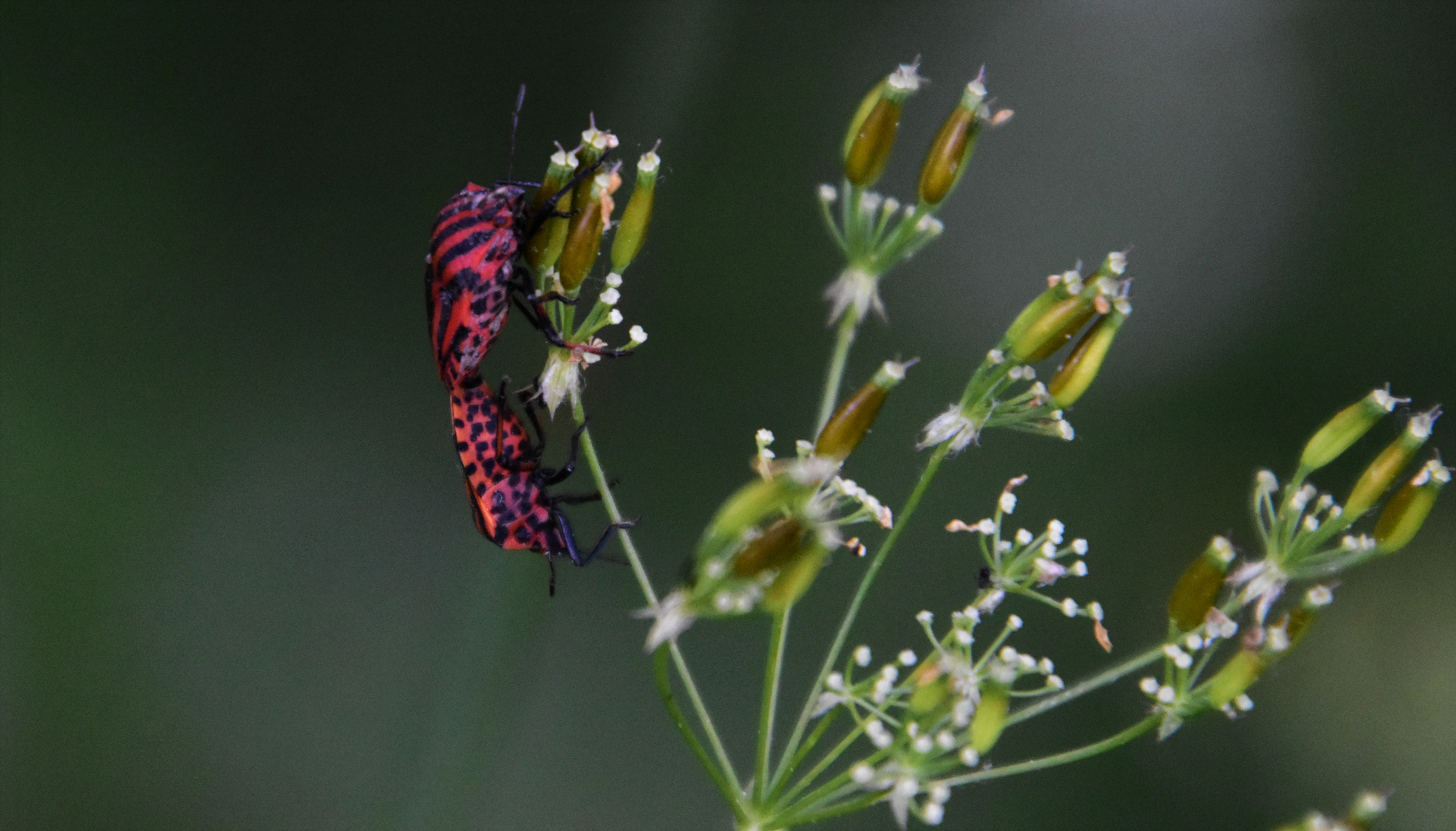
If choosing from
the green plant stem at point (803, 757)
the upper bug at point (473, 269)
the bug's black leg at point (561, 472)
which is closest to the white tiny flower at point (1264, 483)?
the green plant stem at point (803, 757)

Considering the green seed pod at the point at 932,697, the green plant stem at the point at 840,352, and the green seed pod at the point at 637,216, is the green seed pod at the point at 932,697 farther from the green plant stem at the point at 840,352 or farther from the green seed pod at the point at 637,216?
the green seed pod at the point at 637,216

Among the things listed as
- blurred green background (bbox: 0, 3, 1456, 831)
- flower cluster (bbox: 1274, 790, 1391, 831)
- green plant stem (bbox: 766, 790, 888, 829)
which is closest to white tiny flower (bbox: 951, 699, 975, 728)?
green plant stem (bbox: 766, 790, 888, 829)

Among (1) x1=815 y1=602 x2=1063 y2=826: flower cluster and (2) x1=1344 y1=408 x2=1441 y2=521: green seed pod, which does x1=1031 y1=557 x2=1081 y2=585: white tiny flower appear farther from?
(2) x1=1344 y1=408 x2=1441 y2=521: green seed pod

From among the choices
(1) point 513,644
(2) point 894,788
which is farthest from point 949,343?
(2) point 894,788

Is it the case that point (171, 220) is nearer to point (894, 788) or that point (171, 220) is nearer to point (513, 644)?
point (513, 644)

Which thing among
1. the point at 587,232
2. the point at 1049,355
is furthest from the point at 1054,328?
the point at 587,232

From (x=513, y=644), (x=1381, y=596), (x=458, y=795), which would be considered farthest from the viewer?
(x=1381, y=596)
